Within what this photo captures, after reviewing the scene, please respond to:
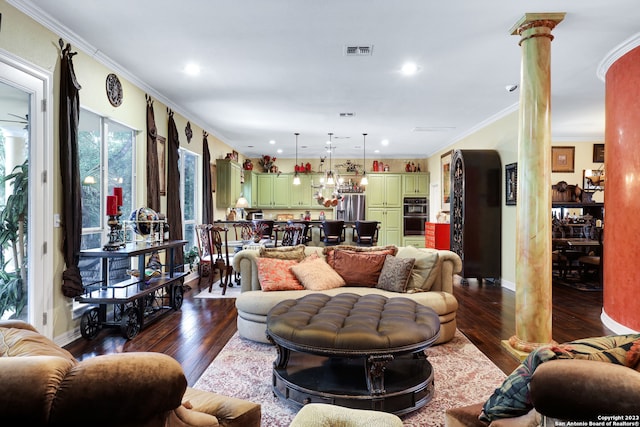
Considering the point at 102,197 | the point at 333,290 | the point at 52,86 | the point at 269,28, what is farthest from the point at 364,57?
the point at 102,197

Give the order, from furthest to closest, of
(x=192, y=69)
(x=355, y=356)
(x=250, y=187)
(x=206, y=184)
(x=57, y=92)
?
1. (x=250, y=187)
2. (x=206, y=184)
3. (x=192, y=69)
4. (x=57, y=92)
5. (x=355, y=356)

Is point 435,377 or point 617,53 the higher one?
point 617,53

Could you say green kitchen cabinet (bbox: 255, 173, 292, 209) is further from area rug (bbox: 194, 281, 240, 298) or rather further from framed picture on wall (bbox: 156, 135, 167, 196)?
framed picture on wall (bbox: 156, 135, 167, 196)

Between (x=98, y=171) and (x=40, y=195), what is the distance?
102cm

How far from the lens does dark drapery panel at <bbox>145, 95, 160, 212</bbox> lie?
198 inches

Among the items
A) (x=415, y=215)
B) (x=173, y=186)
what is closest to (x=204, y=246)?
(x=173, y=186)

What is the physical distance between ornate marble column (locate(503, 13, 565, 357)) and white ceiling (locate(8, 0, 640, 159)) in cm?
27

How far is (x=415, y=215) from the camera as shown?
35.9 feet

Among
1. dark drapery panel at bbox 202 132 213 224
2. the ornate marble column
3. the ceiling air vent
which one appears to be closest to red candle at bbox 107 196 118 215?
the ceiling air vent

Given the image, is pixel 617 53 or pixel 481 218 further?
pixel 481 218

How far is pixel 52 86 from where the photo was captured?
11.1 feet

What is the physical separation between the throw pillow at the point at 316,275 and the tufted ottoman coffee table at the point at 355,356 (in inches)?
38.5

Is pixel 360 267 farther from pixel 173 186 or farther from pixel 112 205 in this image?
pixel 173 186

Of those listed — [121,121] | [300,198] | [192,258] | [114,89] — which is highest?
[114,89]
